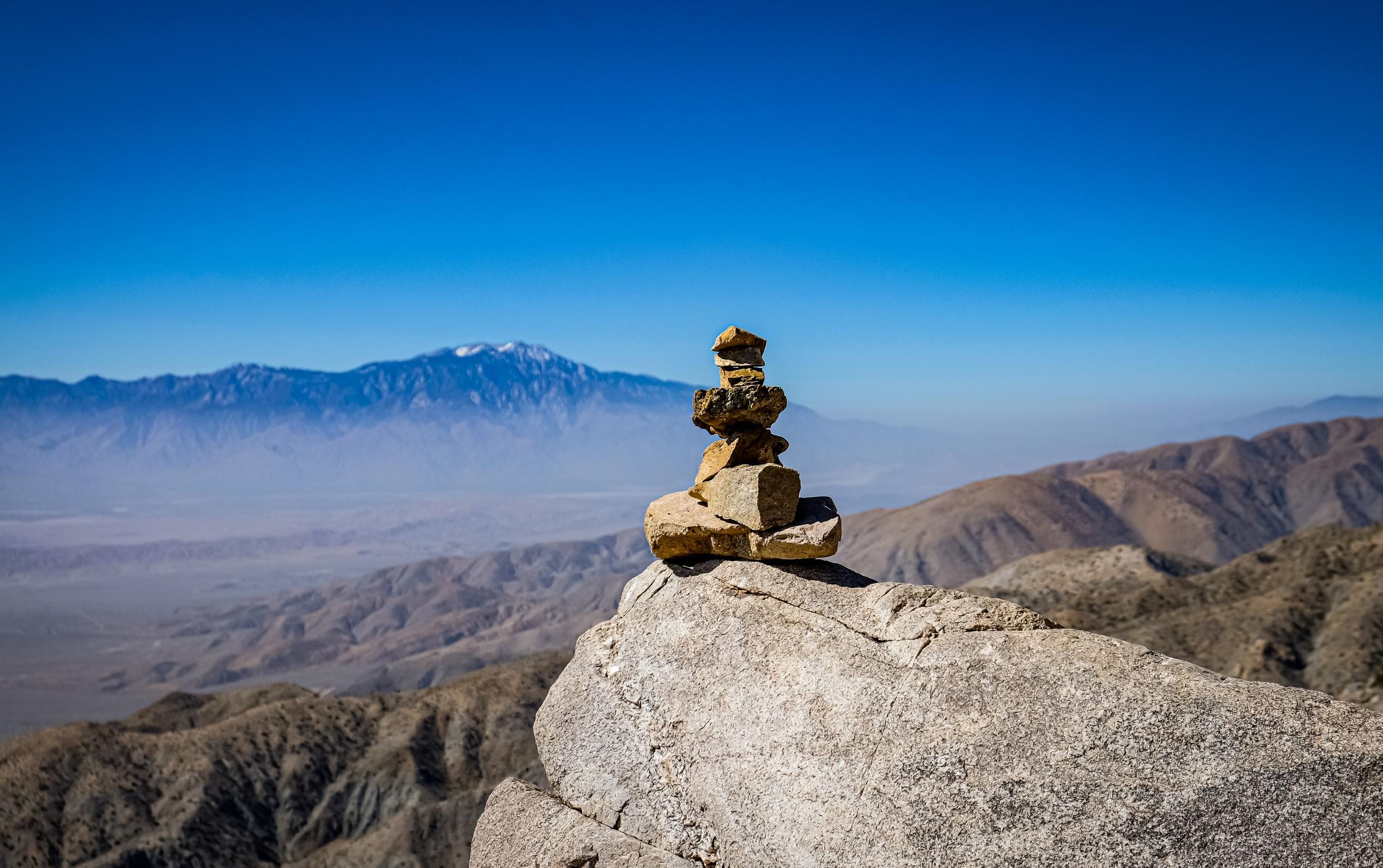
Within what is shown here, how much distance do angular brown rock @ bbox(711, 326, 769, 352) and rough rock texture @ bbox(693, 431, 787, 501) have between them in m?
1.02

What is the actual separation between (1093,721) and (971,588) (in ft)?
208

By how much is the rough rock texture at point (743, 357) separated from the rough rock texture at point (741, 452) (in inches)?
31.3

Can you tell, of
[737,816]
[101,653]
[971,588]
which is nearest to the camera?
[737,816]

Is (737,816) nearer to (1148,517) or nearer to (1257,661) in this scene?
(1257,661)

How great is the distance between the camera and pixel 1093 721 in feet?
22.5

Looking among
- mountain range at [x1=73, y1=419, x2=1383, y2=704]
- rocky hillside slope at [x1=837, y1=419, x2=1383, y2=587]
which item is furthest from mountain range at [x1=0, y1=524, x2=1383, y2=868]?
rocky hillside slope at [x1=837, y1=419, x2=1383, y2=587]

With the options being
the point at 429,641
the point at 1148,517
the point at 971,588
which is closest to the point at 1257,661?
the point at 971,588

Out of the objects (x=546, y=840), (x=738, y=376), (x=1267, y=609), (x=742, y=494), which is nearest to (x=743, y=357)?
(x=738, y=376)

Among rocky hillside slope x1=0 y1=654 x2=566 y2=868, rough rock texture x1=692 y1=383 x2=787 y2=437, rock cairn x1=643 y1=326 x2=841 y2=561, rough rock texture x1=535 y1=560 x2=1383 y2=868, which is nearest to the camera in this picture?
rough rock texture x1=535 y1=560 x2=1383 y2=868

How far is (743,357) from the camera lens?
10836 millimetres

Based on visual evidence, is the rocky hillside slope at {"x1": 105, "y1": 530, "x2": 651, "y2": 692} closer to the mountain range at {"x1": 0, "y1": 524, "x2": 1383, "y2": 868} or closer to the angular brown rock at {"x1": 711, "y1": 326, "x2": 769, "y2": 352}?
the mountain range at {"x1": 0, "y1": 524, "x2": 1383, "y2": 868}

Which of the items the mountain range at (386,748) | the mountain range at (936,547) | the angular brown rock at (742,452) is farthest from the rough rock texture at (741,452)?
Result: the mountain range at (936,547)

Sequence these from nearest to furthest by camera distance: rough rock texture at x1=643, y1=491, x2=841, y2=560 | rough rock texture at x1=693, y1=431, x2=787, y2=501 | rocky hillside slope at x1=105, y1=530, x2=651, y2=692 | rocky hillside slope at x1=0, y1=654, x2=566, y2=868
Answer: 1. rough rock texture at x1=643, y1=491, x2=841, y2=560
2. rough rock texture at x1=693, y1=431, x2=787, y2=501
3. rocky hillside slope at x1=0, y1=654, x2=566, y2=868
4. rocky hillside slope at x1=105, y1=530, x2=651, y2=692

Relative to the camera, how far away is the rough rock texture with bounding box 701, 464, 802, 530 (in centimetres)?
973
